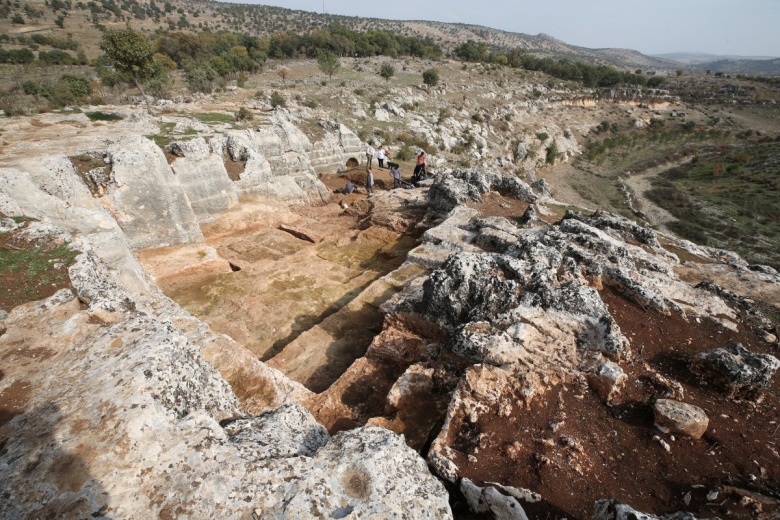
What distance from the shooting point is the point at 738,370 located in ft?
17.6

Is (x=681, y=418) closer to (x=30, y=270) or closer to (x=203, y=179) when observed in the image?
(x=30, y=270)

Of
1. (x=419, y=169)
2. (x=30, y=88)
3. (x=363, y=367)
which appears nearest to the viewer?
(x=363, y=367)

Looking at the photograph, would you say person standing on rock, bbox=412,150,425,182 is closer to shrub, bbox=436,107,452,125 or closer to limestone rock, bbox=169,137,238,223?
limestone rock, bbox=169,137,238,223

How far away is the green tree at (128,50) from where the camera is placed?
1529 cm

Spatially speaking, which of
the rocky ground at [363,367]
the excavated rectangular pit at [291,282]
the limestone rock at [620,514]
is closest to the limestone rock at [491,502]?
the rocky ground at [363,367]

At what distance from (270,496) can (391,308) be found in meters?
5.29

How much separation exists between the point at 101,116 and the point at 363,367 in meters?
17.0

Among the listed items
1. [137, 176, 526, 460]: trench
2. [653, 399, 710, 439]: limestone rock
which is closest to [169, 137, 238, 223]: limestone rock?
[137, 176, 526, 460]: trench

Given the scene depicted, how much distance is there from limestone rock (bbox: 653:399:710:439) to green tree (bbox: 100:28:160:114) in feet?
69.6

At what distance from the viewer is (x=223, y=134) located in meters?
15.8

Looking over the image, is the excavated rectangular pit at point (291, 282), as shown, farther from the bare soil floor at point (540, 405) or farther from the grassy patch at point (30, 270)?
the grassy patch at point (30, 270)

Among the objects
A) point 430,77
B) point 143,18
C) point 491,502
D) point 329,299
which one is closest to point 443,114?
point 430,77

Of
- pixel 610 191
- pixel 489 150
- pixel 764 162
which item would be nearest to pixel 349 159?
pixel 489 150

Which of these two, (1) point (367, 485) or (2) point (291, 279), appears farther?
(2) point (291, 279)
